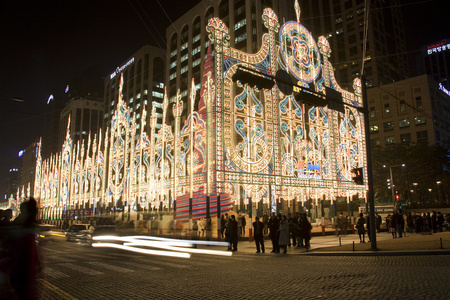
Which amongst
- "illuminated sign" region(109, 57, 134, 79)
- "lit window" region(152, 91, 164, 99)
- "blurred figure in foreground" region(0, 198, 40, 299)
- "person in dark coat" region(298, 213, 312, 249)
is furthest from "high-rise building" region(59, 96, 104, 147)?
"blurred figure in foreground" region(0, 198, 40, 299)

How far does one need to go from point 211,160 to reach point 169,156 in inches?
418

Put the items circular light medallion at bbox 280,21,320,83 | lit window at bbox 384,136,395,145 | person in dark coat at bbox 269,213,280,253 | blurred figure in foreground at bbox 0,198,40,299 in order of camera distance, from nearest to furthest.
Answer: blurred figure in foreground at bbox 0,198,40,299
person in dark coat at bbox 269,213,280,253
circular light medallion at bbox 280,21,320,83
lit window at bbox 384,136,395,145

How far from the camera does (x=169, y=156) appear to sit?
1353 inches

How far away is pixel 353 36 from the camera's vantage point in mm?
97625

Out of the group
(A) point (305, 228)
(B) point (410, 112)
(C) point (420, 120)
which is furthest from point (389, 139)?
(A) point (305, 228)

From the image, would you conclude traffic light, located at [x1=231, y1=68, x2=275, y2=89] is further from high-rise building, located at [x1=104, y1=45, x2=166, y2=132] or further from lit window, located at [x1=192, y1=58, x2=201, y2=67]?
high-rise building, located at [x1=104, y1=45, x2=166, y2=132]

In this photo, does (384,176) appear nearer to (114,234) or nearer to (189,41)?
(114,234)

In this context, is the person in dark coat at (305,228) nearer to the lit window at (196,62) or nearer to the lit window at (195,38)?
the lit window at (196,62)

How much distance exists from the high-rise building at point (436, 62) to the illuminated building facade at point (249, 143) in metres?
135

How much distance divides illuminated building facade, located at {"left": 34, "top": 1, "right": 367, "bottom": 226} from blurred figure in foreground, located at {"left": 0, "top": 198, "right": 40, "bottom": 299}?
55.8ft

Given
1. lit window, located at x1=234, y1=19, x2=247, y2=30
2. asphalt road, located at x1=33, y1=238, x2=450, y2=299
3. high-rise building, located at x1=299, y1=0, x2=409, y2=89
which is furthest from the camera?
high-rise building, located at x1=299, y1=0, x2=409, y2=89

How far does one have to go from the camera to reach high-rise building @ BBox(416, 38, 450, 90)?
147m

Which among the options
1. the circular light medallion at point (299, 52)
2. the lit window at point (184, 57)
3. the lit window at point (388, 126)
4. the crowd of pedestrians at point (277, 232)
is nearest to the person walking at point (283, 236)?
the crowd of pedestrians at point (277, 232)

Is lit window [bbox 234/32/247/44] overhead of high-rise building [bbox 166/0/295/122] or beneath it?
beneath
